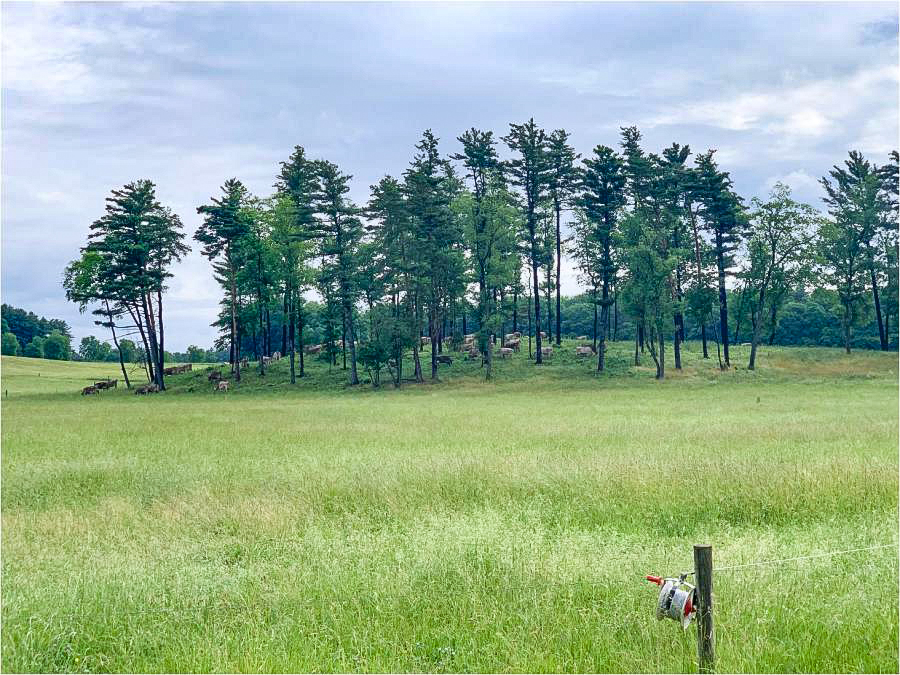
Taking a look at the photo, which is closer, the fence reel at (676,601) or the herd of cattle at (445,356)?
the fence reel at (676,601)

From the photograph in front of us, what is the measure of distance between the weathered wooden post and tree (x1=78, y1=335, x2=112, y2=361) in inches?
6058

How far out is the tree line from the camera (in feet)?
198

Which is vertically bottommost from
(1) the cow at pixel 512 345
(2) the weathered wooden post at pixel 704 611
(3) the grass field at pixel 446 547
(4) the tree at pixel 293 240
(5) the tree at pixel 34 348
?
(3) the grass field at pixel 446 547

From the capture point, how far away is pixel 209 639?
24.6 ft

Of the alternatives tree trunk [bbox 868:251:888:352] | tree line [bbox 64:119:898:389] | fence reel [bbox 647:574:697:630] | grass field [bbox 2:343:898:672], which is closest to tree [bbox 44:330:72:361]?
tree line [bbox 64:119:898:389]

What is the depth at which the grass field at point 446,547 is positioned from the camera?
730 cm

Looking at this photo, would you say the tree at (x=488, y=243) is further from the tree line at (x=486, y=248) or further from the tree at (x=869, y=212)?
the tree at (x=869, y=212)

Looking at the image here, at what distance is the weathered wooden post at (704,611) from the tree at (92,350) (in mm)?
153860

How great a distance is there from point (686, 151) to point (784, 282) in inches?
558

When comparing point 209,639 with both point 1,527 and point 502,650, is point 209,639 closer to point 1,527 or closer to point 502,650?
point 502,650

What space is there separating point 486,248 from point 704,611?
57161 mm

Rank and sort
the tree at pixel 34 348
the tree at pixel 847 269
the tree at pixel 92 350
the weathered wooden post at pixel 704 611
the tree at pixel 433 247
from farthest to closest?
the tree at pixel 92 350 → the tree at pixel 34 348 → the tree at pixel 847 269 → the tree at pixel 433 247 → the weathered wooden post at pixel 704 611

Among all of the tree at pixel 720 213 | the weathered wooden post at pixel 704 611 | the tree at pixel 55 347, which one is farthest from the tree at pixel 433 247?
the tree at pixel 55 347

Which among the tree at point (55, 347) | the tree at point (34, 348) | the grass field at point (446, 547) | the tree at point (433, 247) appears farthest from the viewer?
the tree at point (34, 348)
